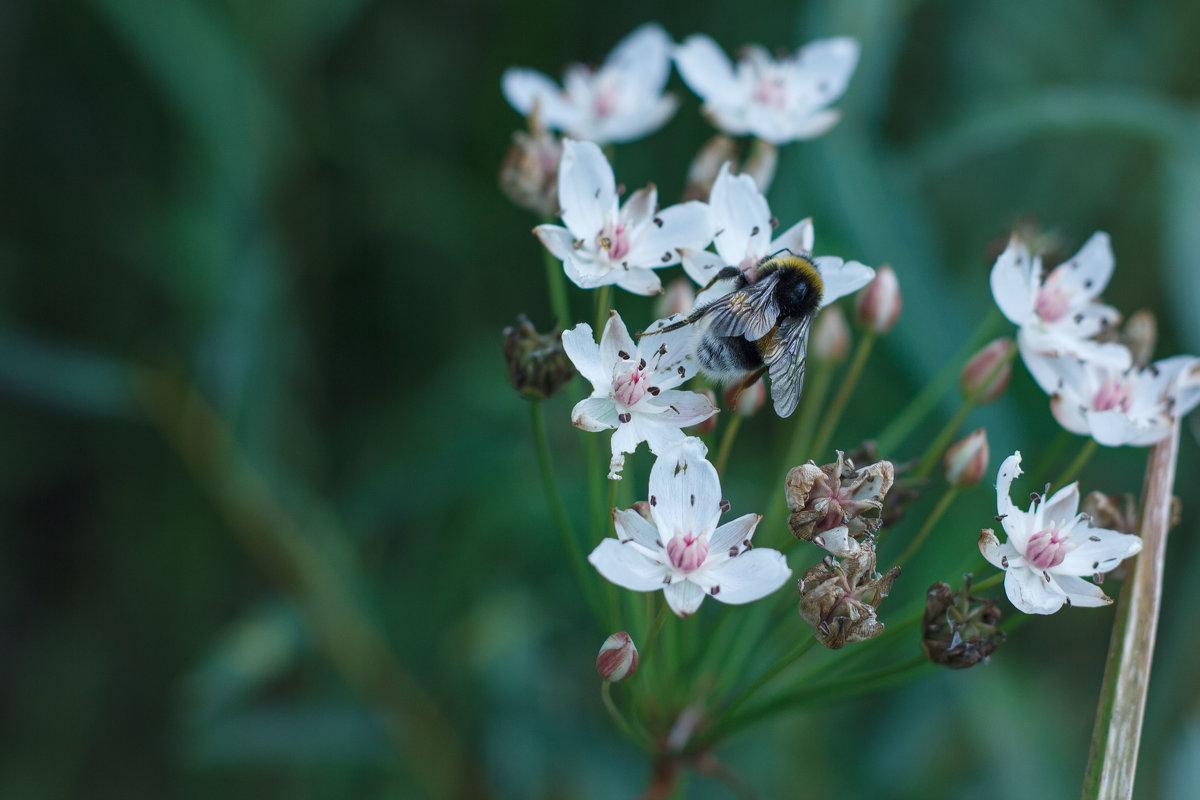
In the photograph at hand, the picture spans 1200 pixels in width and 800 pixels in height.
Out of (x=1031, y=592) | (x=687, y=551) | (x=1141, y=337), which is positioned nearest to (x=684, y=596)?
(x=687, y=551)

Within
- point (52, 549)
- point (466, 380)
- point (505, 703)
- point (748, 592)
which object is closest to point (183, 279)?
point (466, 380)

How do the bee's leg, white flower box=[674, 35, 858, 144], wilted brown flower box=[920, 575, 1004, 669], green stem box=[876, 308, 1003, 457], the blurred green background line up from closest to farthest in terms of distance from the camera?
wilted brown flower box=[920, 575, 1004, 669]
the bee's leg
green stem box=[876, 308, 1003, 457]
white flower box=[674, 35, 858, 144]
the blurred green background

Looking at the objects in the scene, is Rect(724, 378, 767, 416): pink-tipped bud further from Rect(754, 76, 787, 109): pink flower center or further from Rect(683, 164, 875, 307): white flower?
Rect(754, 76, 787, 109): pink flower center

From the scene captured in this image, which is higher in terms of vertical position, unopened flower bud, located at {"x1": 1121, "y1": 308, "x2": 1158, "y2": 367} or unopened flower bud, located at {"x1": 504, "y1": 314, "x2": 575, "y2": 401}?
unopened flower bud, located at {"x1": 504, "y1": 314, "x2": 575, "y2": 401}

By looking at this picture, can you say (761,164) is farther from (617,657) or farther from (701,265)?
(617,657)

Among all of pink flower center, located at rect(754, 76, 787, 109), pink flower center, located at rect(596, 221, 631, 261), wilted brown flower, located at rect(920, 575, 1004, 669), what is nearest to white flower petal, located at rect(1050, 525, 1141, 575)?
wilted brown flower, located at rect(920, 575, 1004, 669)

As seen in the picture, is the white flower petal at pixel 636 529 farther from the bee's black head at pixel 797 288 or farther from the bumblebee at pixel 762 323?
the bee's black head at pixel 797 288

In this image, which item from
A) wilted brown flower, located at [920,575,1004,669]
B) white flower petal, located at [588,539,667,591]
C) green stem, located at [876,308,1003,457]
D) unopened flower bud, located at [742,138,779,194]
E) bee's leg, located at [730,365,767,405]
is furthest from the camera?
unopened flower bud, located at [742,138,779,194]
